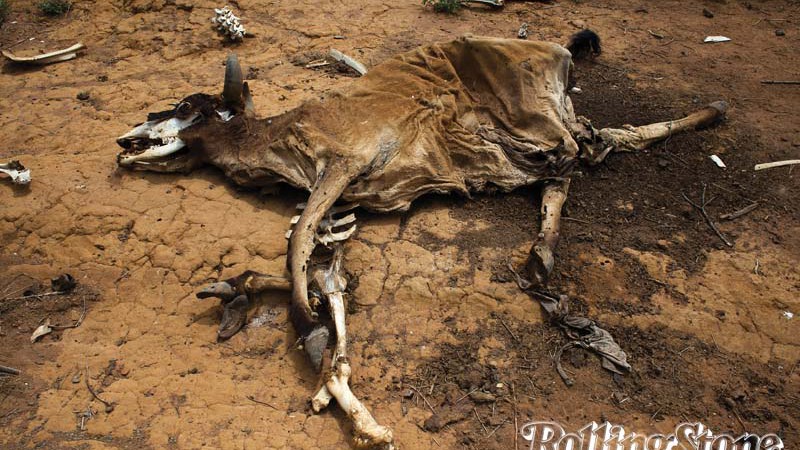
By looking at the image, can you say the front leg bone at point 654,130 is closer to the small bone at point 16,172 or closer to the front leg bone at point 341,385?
the front leg bone at point 341,385

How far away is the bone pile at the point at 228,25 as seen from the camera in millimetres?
6332

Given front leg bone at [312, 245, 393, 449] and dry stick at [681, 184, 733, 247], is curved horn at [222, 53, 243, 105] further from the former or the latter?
dry stick at [681, 184, 733, 247]

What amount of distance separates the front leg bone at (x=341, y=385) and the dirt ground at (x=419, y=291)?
0.11m

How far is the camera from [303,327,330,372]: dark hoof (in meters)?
3.11

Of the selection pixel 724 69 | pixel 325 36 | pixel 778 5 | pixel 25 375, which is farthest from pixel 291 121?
pixel 778 5

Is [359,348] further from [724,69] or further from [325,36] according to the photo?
[724,69]

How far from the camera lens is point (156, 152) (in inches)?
167

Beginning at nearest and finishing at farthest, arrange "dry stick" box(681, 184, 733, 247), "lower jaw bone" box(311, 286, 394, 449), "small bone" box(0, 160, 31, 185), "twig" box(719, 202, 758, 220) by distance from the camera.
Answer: "lower jaw bone" box(311, 286, 394, 449), "dry stick" box(681, 184, 733, 247), "twig" box(719, 202, 758, 220), "small bone" box(0, 160, 31, 185)

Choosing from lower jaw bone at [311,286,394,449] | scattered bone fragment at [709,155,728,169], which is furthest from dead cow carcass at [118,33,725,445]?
scattered bone fragment at [709,155,728,169]

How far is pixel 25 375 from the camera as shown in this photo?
10.4 feet

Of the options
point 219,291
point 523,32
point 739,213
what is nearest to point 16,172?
point 219,291

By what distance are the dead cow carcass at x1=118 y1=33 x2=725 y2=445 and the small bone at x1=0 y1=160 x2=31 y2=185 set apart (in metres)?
0.65

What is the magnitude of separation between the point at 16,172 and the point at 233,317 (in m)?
2.11

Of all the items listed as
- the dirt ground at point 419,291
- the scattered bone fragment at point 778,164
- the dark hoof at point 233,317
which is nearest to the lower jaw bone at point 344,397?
the dirt ground at point 419,291
